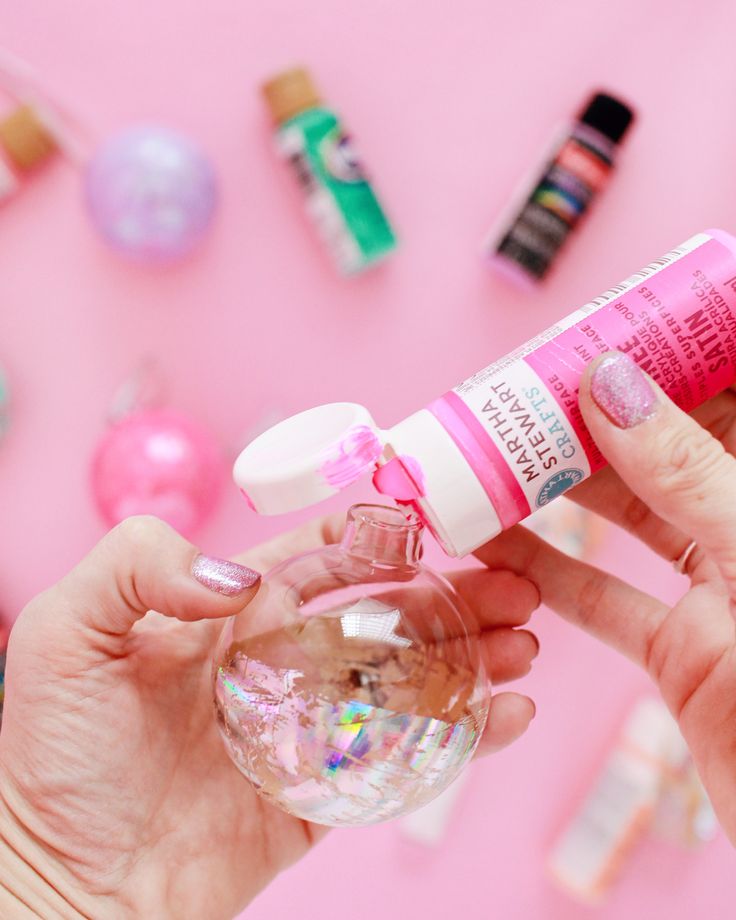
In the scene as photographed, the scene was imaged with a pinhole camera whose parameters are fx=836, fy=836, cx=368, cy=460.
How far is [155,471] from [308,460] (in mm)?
583

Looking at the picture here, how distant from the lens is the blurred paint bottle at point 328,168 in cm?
116

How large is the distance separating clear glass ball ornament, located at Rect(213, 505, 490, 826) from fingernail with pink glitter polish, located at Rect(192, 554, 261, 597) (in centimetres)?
2

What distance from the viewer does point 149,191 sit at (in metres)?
1.13

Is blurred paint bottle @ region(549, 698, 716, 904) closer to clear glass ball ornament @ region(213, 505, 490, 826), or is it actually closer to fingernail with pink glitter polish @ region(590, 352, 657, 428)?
clear glass ball ornament @ region(213, 505, 490, 826)

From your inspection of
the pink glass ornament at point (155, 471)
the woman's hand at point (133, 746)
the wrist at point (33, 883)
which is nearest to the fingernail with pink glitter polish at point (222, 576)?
the woman's hand at point (133, 746)

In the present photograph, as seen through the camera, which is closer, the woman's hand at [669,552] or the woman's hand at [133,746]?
the woman's hand at [669,552]

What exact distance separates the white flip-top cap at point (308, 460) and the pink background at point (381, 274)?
0.63 metres

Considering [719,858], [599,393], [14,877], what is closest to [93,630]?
[14,877]

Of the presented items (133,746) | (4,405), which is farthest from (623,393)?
(4,405)

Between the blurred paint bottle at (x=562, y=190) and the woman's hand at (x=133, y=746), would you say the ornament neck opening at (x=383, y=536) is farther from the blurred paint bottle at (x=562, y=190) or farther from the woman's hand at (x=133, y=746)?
the blurred paint bottle at (x=562, y=190)

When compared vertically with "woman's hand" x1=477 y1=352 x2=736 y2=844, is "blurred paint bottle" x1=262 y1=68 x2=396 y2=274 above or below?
above

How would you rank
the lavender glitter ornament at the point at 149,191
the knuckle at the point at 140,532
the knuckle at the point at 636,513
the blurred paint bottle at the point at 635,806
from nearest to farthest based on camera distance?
the knuckle at the point at 140,532 → the knuckle at the point at 636,513 → the lavender glitter ornament at the point at 149,191 → the blurred paint bottle at the point at 635,806

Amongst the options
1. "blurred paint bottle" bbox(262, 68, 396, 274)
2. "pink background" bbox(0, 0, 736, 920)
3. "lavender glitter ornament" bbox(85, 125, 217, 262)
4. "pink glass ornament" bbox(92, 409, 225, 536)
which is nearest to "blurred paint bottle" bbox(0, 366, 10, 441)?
"pink background" bbox(0, 0, 736, 920)

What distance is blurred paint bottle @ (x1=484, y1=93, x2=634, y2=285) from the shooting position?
3.72 feet
